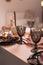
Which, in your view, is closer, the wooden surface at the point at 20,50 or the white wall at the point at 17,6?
the wooden surface at the point at 20,50

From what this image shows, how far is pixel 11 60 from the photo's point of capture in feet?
3.44

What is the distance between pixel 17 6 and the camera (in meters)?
5.60

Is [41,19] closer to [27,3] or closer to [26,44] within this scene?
[27,3]

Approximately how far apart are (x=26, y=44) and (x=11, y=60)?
1.31 ft

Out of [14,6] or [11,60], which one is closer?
[11,60]

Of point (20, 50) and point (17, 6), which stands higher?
point (17, 6)

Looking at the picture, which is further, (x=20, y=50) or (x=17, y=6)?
(x=17, y=6)

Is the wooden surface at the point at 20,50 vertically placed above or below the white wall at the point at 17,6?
below

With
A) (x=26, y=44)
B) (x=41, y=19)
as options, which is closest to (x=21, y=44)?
(x=26, y=44)

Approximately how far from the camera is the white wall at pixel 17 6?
545cm

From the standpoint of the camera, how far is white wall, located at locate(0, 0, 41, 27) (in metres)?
5.45

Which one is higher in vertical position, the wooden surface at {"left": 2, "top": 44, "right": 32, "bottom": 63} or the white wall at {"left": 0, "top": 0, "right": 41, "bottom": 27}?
the white wall at {"left": 0, "top": 0, "right": 41, "bottom": 27}

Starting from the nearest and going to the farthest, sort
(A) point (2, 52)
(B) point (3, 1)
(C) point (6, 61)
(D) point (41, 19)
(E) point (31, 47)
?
1. (C) point (6, 61)
2. (A) point (2, 52)
3. (E) point (31, 47)
4. (B) point (3, 1)
5. (D) point (41, 19)

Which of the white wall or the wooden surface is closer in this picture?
the wooden surface
